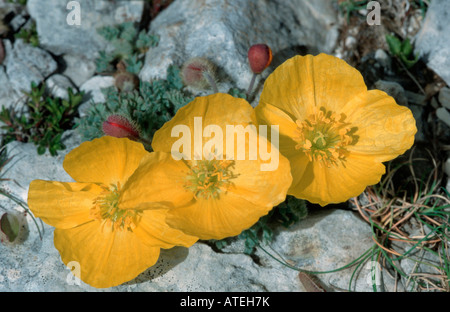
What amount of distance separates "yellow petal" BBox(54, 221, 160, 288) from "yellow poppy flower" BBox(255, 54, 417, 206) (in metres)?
1.12

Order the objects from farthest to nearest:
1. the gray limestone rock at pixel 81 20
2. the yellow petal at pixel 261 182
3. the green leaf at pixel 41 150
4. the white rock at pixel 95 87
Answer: the gray limestone rock at pixel 81 20, the white rock at pixel 95 87, the green leaf at pixel 41 150, the yellow petal at pixel 261 182

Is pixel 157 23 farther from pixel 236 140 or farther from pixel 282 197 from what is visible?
pixel 282 197

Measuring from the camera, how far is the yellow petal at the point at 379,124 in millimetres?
2879

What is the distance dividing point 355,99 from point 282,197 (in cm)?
95

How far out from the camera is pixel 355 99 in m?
2.99

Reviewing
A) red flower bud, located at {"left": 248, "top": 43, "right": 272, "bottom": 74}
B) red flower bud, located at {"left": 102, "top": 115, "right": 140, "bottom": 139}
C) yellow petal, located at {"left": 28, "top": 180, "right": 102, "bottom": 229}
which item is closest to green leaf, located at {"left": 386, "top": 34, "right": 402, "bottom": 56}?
red flower bud, located at {"left": 248, "top": 43, "right": 272, "bottom": 74}

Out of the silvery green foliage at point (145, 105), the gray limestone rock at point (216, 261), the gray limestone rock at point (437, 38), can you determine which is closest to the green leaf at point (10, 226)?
the gray limestone rock at point (216, 261)

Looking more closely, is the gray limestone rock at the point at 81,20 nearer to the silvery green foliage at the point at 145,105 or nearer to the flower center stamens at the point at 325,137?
the silvery green foliage at the point at 145,105

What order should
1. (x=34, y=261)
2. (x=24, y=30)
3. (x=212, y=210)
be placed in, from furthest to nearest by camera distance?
(x=24, y=30)
(x=34, y=261)
(x=212, y=210)

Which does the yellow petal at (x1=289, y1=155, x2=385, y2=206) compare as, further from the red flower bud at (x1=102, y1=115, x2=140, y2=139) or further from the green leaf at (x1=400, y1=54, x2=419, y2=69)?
the green leaf at (x1=400, y1=54, x2=419, y2=69)

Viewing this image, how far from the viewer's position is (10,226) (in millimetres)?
3424

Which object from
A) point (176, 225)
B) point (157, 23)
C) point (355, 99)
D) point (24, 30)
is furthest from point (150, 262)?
point (24, 30)

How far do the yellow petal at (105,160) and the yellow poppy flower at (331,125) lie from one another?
87cm

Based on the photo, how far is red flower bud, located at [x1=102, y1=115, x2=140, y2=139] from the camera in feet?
9.66
